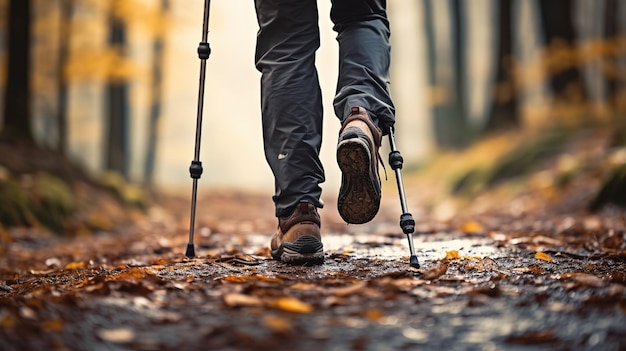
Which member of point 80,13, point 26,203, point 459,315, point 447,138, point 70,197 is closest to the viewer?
point 459,315

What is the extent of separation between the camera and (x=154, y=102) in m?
15.8

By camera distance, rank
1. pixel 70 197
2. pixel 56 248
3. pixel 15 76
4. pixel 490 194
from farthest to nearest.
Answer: pixel 490 194, pixel 15 76, pixel 70 197, pixel 56 248

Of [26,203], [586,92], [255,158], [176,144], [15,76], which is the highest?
[255,158]

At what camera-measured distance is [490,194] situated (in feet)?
25.6

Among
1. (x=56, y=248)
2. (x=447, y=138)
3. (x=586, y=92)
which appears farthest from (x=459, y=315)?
(x=447, y=138)

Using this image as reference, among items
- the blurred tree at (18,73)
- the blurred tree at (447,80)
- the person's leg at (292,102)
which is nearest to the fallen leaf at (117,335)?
the person's leg at (292,102)

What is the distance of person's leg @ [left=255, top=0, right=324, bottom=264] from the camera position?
2.71 m

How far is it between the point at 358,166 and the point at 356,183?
0.29 ft

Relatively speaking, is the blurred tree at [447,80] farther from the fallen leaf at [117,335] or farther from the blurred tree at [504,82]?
the fallen leaf at [117,335]

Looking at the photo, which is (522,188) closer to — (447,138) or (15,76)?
(15,76)

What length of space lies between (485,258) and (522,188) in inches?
181

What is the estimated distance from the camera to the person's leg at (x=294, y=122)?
271cm

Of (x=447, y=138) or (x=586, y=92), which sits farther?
(x=447, y=138)

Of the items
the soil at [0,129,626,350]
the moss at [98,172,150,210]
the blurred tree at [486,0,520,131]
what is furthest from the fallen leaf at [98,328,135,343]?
the blurred tree at [486,0,520,131]
